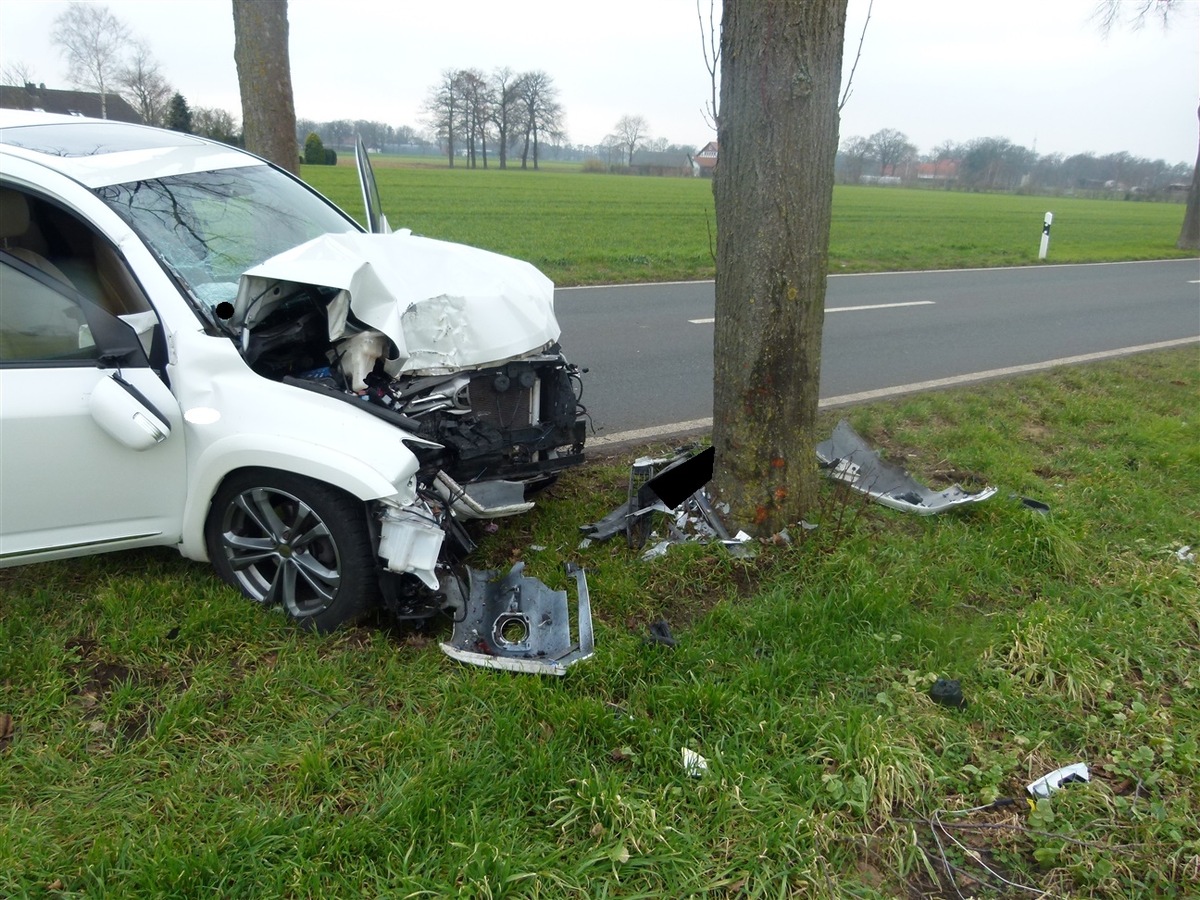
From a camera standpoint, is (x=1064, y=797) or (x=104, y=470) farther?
(x=104, y=470)

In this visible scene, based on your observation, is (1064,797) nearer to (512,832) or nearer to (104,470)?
(512,832)

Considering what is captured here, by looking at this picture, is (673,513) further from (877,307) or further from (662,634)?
(877,307)

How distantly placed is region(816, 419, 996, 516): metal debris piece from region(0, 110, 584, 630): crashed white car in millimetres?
2029

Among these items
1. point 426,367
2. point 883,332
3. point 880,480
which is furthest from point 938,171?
point 426,367

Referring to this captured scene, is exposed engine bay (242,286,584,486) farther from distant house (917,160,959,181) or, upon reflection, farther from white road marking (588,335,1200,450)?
distant house (917,160,959,181)

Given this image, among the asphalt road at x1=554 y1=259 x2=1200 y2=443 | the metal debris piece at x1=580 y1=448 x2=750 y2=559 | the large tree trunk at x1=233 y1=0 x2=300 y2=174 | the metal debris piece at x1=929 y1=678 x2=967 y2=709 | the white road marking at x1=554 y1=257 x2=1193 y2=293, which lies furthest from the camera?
the white road marking at x1=554 y1=257 x2=1193 y2=293

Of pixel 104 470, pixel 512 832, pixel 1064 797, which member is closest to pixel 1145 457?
pixel 1064 797

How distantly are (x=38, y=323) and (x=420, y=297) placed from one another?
58.0 inches

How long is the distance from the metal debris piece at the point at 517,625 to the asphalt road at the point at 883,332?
2.31 meters

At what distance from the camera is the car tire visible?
3203 mm

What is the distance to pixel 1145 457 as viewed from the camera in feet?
17.9

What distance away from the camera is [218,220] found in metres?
3.97

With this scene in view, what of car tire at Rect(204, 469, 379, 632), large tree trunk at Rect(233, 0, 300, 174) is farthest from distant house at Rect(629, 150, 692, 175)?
car tire at Rect(204, 469, 379, 632)

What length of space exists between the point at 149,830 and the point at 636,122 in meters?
104
